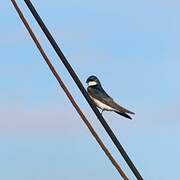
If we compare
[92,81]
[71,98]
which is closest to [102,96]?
[92,81]

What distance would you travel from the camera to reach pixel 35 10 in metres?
10.4

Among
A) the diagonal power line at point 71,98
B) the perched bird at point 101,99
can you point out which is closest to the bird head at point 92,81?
the perched bird at point 101,99

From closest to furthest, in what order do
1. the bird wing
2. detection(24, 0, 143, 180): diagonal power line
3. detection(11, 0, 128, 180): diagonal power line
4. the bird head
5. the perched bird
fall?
detection(24, 0, 143, 180): diagonal power line, detection(11, 0, 128, 180): diagonal power line, the perched bird, the bird wing, the bird head

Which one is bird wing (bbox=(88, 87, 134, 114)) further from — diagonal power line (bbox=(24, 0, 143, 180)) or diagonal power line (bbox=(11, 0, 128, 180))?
diagonal power line (bbox=(24, 0, 143, 180))

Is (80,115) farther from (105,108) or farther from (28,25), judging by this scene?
(105,108)

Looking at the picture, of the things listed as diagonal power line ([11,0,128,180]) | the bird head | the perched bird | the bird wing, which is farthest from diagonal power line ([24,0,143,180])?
the bird head

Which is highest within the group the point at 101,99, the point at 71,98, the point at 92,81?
the point at 92,81

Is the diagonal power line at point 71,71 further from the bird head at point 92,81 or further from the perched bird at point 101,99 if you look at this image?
the bird head at point 92,81

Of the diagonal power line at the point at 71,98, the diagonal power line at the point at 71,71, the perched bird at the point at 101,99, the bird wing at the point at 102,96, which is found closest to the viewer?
the diagonal power line at the point at 71,71

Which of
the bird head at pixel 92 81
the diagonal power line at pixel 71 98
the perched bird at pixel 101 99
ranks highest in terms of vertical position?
the bird head at pixel 92 81

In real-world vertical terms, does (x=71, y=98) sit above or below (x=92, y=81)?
below

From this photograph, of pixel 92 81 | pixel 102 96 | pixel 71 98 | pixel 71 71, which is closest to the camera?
pixel 71 71

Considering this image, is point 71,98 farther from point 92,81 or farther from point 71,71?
point 92,81

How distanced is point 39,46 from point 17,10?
0.59 m
